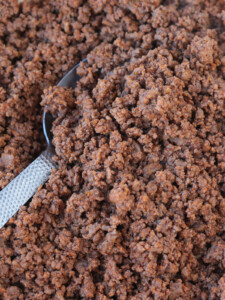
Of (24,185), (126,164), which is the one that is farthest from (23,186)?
(126,164)

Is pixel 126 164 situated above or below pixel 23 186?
below

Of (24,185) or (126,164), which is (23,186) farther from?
(126,164)

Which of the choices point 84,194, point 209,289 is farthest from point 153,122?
point 209,289

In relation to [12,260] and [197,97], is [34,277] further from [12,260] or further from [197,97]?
[197,97]
